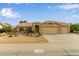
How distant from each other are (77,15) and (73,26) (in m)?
0.08

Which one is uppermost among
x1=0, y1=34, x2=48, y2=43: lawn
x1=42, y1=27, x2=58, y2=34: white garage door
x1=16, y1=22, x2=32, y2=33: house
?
x1=16, y1=22, x2=32, y2=33: house

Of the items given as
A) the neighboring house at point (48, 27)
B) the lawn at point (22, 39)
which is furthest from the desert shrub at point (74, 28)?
the lawn at point (22, 39)

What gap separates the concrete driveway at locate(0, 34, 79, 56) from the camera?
155cm

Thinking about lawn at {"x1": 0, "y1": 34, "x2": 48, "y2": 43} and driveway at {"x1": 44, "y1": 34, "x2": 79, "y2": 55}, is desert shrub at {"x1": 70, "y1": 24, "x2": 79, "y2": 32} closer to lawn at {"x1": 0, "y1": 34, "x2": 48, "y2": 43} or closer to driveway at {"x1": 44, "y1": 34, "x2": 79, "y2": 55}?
driveway at {"x1": 44, "y1": 34, "x2": 79, "y2": 55}

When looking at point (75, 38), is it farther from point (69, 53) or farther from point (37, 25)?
point (37, 25)

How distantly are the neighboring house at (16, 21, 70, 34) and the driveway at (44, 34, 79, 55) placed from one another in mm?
33

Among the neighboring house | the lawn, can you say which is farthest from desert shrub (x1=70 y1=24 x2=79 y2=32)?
the lawn

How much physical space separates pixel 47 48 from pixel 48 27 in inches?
5.7

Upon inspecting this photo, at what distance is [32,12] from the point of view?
1562mm

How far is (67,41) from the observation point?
1.58m

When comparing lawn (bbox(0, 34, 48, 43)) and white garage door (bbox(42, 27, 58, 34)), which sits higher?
white garage door (bbox(42, 27, 58, 34))

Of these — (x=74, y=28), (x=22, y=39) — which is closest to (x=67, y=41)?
(x=74, y=28)

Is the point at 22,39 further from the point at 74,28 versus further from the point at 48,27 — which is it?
the point at 74,28

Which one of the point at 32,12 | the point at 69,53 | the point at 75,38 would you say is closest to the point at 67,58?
the point at 69,53
